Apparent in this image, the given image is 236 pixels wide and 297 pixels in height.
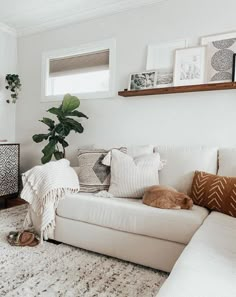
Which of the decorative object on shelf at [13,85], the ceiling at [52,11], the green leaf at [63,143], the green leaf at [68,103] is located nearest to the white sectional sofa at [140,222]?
the green leaf at [63,143]

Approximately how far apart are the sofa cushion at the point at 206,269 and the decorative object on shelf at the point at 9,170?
2.70 meters

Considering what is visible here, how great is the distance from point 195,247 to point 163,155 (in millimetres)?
1343

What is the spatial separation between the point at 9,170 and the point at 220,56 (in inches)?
111

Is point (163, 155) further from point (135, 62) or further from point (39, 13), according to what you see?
point (39, 13)

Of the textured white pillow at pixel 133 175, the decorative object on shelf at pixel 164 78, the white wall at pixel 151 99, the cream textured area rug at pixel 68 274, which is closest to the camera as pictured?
the cream textured area rug at pixel 68 274

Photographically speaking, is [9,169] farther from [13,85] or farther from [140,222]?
[140,222]

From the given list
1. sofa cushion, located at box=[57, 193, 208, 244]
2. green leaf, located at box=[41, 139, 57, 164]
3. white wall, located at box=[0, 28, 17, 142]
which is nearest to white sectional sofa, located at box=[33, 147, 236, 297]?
sofa cushion, located at box=[57, 193, 208, 244]

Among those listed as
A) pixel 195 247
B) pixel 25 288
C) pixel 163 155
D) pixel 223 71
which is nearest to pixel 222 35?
pixel 223 71

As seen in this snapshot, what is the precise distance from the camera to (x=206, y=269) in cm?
93

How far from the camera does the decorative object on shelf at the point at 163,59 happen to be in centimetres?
263

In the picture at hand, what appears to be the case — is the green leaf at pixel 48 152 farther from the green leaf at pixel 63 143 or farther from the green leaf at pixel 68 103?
the green leaf at pixel 68 103

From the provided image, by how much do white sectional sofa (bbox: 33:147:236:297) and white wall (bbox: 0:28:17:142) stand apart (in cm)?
194

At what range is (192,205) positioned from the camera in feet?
6.19

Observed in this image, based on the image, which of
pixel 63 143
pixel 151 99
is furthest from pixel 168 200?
pixel 63 143
